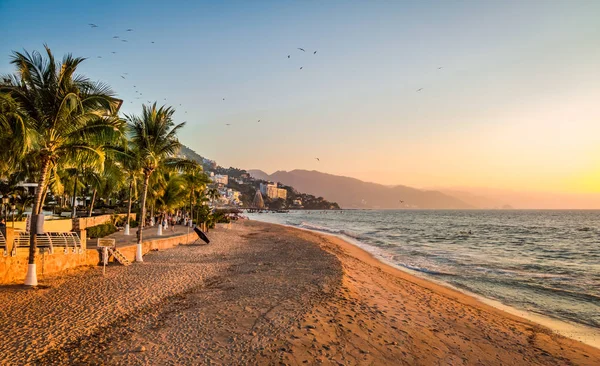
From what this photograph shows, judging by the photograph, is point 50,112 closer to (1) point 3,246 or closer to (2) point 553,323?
(1) point 3,246

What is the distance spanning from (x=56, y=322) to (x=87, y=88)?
7669 millimetres

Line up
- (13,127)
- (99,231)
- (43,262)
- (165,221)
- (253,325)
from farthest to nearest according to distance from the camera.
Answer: (165,221) < (99,231) < (43,262) < (13,127) < (253,325)

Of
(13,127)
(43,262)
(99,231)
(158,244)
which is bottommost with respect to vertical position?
(158,244)

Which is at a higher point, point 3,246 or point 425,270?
point 3,246

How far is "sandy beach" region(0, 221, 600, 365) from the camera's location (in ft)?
20.7

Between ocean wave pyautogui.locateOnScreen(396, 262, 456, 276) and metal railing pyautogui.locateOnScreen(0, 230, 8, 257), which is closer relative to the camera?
metal railing pyautogui.locateOnScreen(0, 230, 8, 257)

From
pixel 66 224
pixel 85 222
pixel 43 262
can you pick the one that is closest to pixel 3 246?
pixel 43 262

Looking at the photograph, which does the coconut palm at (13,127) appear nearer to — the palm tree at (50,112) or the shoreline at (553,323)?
the palm tree at (50,112)

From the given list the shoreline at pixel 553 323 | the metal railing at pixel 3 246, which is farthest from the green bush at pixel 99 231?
the shoreline at pixel 553 323

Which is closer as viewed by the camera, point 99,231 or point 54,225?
point 54,225

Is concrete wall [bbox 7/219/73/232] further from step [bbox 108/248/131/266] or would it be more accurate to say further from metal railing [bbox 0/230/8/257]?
metal railing [bbox 0/230/8/257]

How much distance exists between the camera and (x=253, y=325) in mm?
7785

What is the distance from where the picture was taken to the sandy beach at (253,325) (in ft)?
20.7

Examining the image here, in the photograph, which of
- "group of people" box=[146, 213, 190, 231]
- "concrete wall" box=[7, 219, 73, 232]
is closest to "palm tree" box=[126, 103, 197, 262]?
"concrete wall" box=[7, 219, 73, 232]
